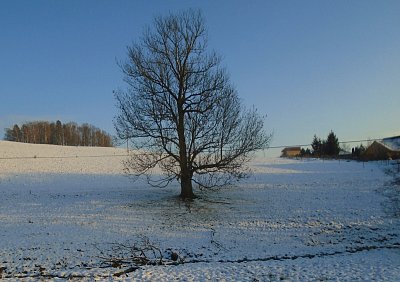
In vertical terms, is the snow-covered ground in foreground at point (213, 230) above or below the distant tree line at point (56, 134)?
below

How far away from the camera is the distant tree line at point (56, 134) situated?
4631 inches

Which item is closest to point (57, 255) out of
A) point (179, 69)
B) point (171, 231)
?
point (171, 231)

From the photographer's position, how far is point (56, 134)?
12119 centimetres

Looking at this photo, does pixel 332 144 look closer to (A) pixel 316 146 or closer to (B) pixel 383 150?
(A) pixel 316 146

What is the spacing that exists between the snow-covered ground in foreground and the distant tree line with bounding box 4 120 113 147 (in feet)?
279

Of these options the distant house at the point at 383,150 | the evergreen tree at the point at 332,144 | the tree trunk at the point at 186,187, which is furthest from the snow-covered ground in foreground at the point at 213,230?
the evergreen tree at the point at 332,144

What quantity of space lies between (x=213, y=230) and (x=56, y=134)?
374ft

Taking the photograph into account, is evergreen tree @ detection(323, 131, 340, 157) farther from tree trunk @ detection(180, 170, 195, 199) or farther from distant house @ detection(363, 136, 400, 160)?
tree trunk @ detection(180, 170, 195, 199)

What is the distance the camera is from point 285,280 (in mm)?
10219

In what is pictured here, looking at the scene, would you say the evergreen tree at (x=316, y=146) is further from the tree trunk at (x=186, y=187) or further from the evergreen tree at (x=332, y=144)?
the tree trunk at (x=186, y=187)

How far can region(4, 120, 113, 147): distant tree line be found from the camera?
117625 mm

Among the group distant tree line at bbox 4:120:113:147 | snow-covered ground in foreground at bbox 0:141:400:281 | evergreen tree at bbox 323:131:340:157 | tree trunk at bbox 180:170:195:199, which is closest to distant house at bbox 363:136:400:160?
evergreen tree at bbox 323:131:340:157

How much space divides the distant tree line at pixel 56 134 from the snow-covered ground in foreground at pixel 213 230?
279 feet

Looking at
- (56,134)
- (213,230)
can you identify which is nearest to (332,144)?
(213,230)
